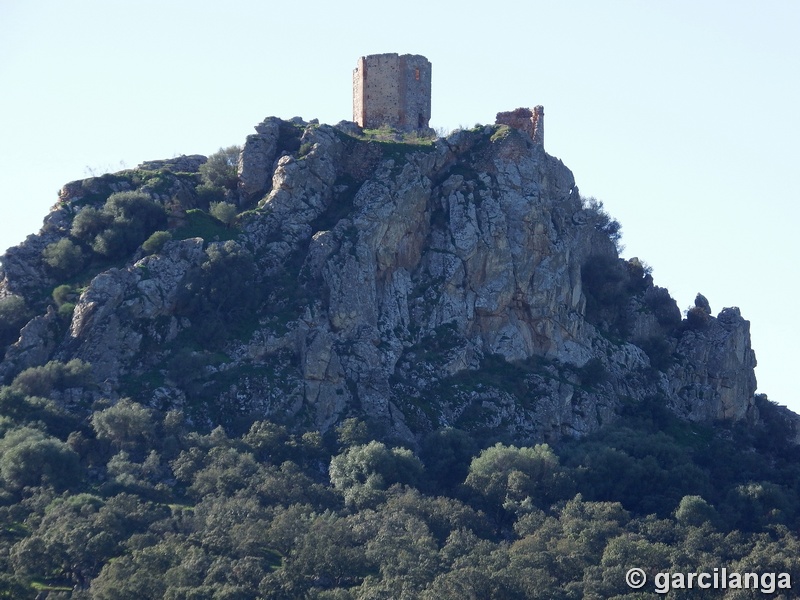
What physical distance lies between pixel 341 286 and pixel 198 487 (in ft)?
42.5

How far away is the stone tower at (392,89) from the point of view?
9069cm

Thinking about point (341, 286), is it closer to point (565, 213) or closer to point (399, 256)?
point (399, 256)

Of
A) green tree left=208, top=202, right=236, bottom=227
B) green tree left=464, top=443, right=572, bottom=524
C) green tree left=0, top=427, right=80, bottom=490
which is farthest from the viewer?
green tree left=208, top=202, right=236, bottom=227

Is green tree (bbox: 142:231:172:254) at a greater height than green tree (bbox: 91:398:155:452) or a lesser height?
greater

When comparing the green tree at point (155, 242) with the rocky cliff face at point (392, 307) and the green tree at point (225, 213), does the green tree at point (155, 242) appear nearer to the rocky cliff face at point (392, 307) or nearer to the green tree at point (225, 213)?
the rocky cliff face at point (392, 307)

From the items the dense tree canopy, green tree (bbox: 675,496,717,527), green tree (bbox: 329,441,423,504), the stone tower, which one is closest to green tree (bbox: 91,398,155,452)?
the dense tree canopy

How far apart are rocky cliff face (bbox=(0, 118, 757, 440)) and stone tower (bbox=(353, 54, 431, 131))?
4.67 m

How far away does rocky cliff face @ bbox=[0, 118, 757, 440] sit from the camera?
75375 mm

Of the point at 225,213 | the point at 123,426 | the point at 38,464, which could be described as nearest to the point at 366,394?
the point at 123,426

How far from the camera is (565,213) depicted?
8794 cm

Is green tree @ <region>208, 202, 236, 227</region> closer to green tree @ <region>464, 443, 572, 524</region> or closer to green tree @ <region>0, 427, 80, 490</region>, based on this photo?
green tree @ <region>0, 427, 80, 490</region>

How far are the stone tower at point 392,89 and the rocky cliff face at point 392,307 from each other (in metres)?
4.67

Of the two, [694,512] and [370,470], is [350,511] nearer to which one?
[370,470]

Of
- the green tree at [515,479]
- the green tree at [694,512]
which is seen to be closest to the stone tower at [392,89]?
the green tree at [515,479]
